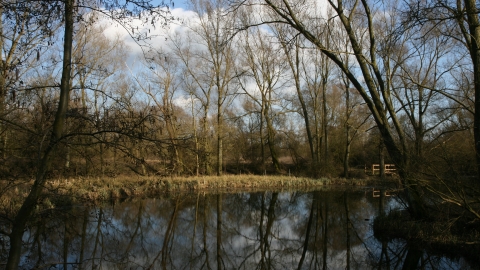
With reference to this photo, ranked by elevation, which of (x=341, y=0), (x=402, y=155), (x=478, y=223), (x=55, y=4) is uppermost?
(x=341, y=0)

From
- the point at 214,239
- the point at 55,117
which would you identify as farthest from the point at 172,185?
the point at 55,117

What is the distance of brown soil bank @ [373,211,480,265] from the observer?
804cm

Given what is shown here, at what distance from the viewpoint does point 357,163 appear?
117 feet

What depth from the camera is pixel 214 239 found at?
10.4 metres

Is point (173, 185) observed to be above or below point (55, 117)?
below

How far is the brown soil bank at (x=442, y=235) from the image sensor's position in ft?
26.4

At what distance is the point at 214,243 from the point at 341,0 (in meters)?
7.34

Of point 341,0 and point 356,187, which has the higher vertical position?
point 341,0

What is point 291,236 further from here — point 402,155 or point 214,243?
point 402,155

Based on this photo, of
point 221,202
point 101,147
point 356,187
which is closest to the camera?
point 101,147

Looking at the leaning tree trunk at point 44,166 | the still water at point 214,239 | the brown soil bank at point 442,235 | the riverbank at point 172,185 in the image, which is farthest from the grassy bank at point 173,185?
the brown soil bank at point 442,235

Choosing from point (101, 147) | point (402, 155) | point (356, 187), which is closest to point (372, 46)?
point (402, 155)

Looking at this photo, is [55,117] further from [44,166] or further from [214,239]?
[214,239]

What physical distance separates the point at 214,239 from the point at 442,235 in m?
5.70
